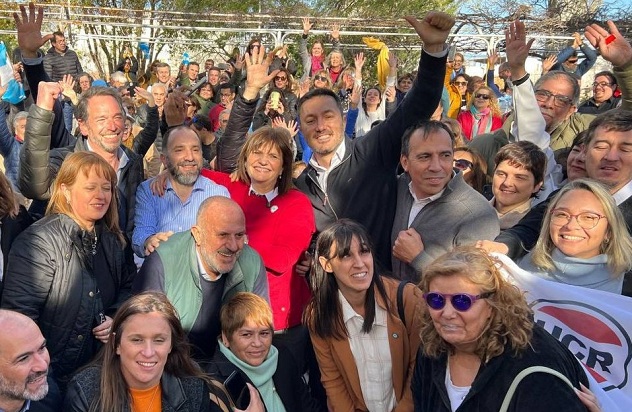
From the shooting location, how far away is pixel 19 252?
10.3 ft

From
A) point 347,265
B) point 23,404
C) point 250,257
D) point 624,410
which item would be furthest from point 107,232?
point 624,410

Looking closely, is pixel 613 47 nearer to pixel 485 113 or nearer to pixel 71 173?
pixel 71 173

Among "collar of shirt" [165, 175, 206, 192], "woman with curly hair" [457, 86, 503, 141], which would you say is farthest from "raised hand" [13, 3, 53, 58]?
"woman with curly hair" [457, 86, 503, 141]

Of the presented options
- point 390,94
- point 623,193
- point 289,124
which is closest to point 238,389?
point 623,193

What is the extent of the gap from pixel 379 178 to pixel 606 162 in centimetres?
122

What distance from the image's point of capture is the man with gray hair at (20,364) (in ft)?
8.54

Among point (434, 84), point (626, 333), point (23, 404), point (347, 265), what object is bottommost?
point (23, 404)

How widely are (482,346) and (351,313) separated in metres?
0.91

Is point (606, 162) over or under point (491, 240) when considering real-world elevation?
over

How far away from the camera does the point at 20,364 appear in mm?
2623

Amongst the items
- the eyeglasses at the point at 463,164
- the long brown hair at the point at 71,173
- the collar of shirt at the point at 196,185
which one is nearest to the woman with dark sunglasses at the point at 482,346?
the long brown hair at the point at 71,173

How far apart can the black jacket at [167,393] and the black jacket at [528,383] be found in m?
1.15

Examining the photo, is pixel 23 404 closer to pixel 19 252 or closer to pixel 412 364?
pixel 19 252

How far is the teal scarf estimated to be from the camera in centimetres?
334
